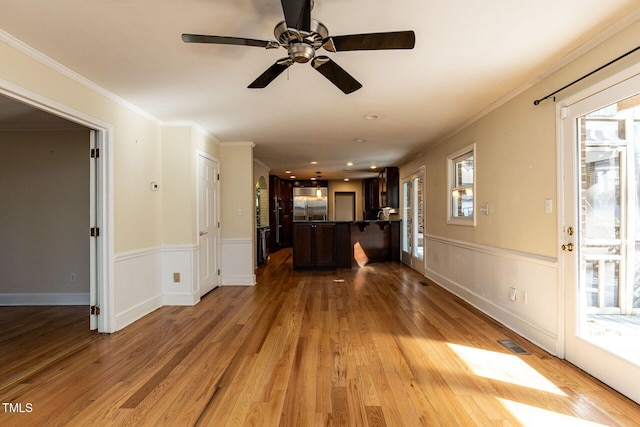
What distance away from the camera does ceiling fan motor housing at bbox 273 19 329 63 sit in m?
1.77

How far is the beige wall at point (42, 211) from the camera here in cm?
416

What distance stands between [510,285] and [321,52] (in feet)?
9.30

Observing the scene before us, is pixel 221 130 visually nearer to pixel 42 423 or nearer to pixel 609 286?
pixel 42 423

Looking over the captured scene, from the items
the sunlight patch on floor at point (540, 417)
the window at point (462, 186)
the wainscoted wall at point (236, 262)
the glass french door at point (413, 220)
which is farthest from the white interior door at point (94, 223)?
the glass french door at point (413, 220)

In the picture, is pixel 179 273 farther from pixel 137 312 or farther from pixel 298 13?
pixel 298 13

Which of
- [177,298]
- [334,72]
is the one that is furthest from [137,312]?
[334,72]

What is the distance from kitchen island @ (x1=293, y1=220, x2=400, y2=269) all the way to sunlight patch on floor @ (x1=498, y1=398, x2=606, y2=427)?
16.4ft

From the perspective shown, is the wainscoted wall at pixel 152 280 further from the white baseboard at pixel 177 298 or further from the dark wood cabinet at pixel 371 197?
the dark wood cabinet at pixel 371 197

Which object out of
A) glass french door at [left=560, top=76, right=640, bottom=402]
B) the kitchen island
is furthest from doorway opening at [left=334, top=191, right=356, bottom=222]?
glass french door at [left=560, top=76, right=640, bottom=402]

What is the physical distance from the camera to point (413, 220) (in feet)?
23.7

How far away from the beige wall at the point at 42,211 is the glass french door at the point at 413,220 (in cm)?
556

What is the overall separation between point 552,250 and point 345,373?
1.96m

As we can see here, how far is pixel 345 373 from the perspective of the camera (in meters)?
2.31

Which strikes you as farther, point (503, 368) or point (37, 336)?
point (37, 336)
